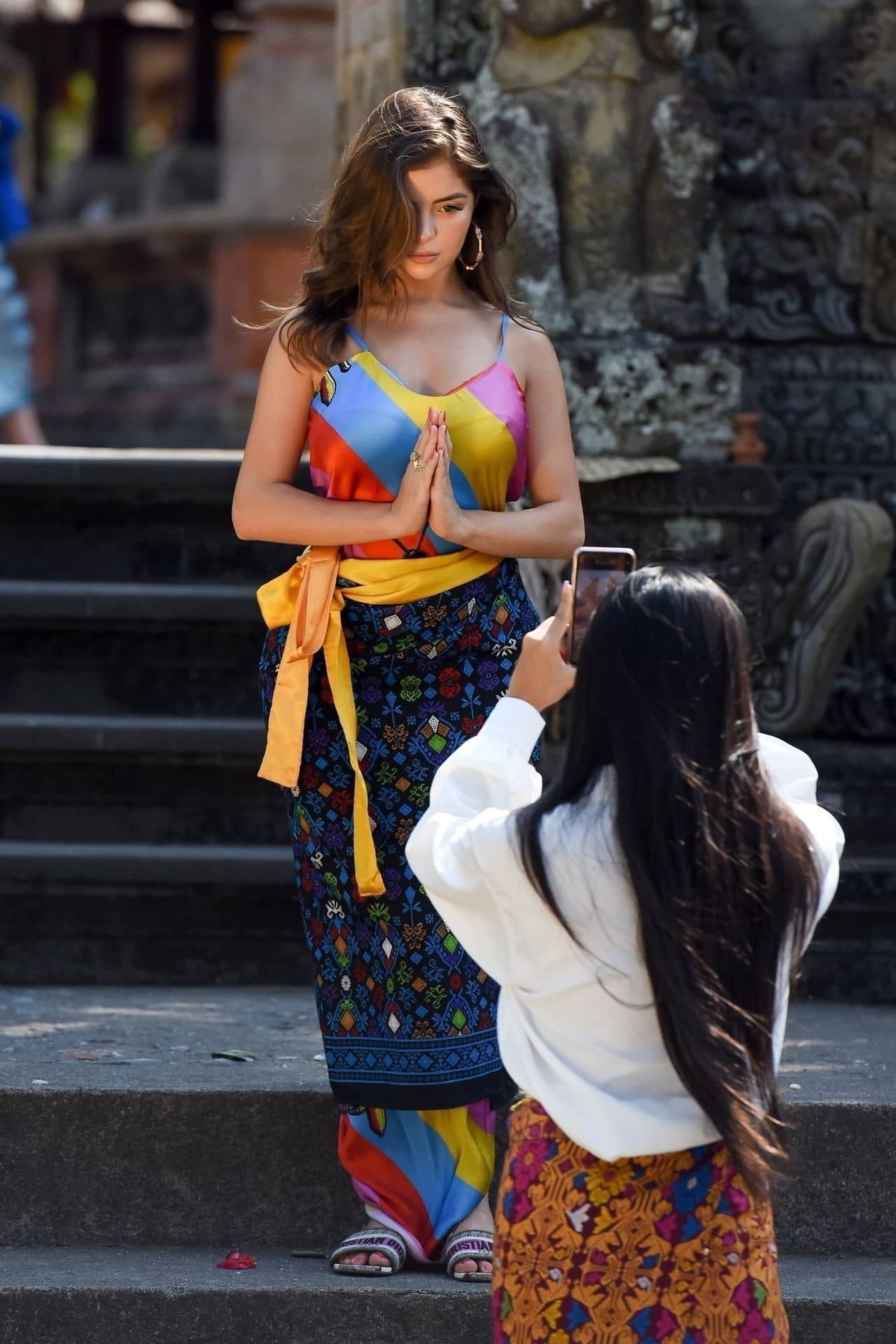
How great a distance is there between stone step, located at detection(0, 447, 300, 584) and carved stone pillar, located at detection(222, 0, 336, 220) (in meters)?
6.63

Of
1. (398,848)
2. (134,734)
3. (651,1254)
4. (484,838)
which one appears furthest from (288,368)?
(134,734)

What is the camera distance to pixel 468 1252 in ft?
11.8

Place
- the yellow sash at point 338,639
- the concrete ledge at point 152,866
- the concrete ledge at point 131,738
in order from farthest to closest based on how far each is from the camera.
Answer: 1. the concrete ledge at point 131,738
2. the concrete ledge at point 152,866
3. the yellow sash at point 338,639

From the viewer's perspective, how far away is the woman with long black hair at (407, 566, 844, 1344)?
2504 mm

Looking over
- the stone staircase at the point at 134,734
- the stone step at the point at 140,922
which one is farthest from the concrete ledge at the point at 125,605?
the stone step at the point at 140,922

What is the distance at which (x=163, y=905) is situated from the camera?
5.30 metres

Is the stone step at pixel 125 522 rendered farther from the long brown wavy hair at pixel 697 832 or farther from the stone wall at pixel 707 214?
the long brown wavy hair at pixel 697 832

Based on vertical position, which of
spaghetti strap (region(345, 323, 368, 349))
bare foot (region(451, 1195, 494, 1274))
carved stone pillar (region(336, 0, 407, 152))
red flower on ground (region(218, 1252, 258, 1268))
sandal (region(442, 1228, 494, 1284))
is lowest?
red flower on ground (region(218, 1252, 258, 1268))

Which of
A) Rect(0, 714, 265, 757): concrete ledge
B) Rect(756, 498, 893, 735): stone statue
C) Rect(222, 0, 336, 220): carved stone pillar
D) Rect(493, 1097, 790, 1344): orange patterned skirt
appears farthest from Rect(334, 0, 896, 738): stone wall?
Rect(222, 0, 336, 220): carved stone pillar

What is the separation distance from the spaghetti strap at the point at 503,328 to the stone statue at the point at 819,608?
194 centimetres

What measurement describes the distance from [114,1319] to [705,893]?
1.65m

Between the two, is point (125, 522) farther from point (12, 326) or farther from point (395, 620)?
point (12, 326)

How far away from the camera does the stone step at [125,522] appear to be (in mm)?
5727

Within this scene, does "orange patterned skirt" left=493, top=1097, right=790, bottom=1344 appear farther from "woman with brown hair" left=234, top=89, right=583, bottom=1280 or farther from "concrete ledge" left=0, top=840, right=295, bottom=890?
"concrete ledge" left=0, top=840, right=295, bottom=890
